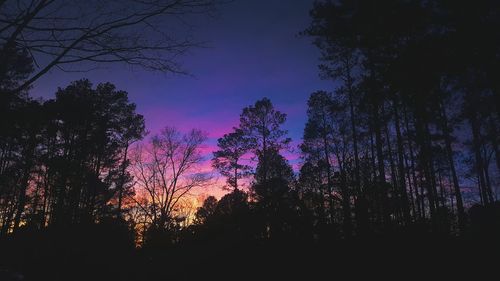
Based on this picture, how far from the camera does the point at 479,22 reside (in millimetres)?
10078

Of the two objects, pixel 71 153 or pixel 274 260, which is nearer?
pixel 274 260

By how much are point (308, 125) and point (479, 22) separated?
15.0 m

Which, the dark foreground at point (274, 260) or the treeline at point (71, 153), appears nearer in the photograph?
the dark foreground at point (274, 260)

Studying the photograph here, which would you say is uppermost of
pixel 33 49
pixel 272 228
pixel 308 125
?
pixel 308 125

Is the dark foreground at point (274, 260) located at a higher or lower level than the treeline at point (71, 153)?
lower

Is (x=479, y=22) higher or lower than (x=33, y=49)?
higher

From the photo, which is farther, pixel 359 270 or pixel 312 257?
pixel 312 257

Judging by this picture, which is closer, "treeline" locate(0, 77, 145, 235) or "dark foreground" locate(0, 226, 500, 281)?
"dark foreground" locate(0, 226, 500, 281)

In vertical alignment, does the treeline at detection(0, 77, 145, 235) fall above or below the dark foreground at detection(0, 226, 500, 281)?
above

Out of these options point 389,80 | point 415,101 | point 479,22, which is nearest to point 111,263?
point 389,80

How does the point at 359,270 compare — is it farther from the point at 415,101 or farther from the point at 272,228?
the point at 415,101

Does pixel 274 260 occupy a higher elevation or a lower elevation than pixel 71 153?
lower

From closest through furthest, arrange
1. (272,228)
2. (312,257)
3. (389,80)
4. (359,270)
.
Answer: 1. (359,270)
2. (312,257)
3. (272,228)
4. (389,80)

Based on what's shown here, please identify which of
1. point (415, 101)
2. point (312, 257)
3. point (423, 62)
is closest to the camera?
point (312, 257)
